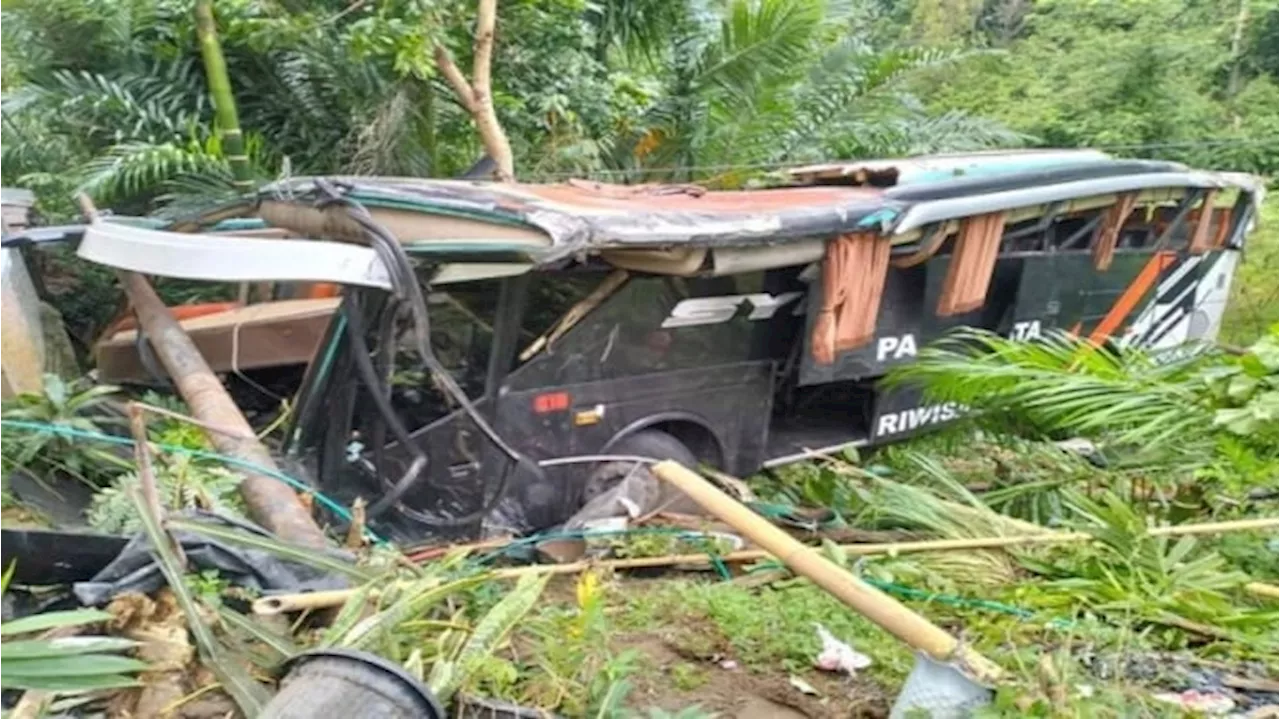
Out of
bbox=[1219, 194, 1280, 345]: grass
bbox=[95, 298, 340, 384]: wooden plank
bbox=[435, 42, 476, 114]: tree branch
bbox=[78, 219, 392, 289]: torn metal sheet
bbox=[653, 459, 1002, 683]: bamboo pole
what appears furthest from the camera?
bbox=[1219, 194, 1280, 345]: grass

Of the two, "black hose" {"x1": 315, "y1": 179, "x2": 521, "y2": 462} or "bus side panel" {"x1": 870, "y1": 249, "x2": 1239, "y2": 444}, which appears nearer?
"black hose" {"x1": 315, "y1": 179, "x2": 521, "y2": 462}

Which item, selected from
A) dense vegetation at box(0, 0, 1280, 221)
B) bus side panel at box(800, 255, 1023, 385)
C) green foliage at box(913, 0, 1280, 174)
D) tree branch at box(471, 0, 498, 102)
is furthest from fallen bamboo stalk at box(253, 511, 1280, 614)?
green foliage at box(913, 0, 1280, 174)

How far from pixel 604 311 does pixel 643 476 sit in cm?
77

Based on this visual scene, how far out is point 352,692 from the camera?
2.32 m

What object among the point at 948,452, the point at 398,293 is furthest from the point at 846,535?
the point at 948,452

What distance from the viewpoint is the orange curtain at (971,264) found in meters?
6.23

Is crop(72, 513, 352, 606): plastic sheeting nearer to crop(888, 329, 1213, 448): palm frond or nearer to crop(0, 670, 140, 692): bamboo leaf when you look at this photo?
crop(0, 670, 140, 692): bamboo leaf

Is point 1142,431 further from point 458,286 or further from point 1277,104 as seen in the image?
point 1277,104

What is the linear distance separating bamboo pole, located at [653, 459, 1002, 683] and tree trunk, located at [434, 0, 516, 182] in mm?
5294

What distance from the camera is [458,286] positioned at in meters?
5.10

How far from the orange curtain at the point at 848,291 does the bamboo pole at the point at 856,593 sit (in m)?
2.67

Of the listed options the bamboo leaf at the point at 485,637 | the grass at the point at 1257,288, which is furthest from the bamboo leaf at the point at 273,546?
the grass at the point at 1257,288

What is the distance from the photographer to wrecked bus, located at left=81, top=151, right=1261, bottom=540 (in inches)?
189

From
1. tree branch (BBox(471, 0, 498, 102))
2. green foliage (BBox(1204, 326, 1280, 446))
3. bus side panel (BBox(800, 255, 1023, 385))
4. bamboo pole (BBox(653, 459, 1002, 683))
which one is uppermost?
tree branch (BBox(471, 0, 498, 102))
